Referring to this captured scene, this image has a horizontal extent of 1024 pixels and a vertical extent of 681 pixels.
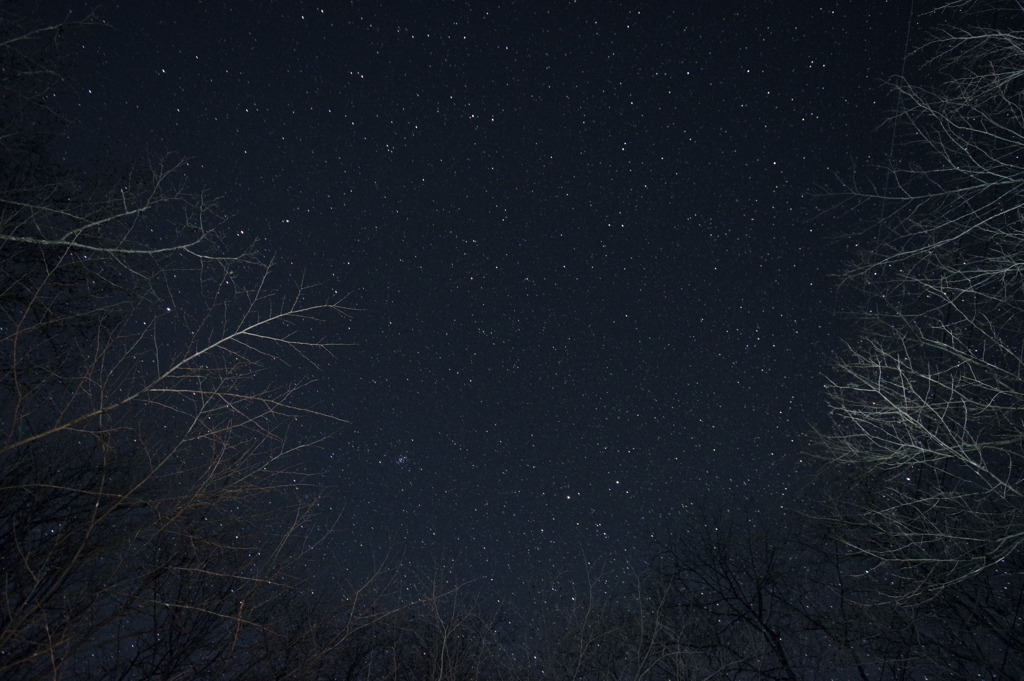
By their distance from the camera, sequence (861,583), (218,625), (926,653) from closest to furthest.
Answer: (218,625)
(926,653)
(861,583)

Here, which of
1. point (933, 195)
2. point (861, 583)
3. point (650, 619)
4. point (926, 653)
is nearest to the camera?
point (933, 195)

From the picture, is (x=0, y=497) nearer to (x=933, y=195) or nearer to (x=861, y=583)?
(x=933, y=195)

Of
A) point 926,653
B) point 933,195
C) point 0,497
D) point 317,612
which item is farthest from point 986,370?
point 317,612

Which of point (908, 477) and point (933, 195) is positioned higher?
point (933, 195)

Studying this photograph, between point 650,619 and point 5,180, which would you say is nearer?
point 5,180

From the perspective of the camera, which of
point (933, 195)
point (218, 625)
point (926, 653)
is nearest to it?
point (933, 195)

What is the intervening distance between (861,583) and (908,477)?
229 inches

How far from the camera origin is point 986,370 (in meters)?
5.79

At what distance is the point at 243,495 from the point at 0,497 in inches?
82.9

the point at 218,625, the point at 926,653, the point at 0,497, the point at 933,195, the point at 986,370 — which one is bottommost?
the point at 926,653

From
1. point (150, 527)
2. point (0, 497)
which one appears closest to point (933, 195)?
point (150, 527)

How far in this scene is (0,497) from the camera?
5391 millimetres

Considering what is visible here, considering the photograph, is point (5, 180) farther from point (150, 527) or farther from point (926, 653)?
point (926, 653)

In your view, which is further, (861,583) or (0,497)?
(861,583)
